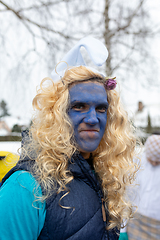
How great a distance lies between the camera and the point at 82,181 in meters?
1.19

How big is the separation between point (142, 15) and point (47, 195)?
4327 millimetres

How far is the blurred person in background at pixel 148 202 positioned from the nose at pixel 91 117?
1.48 meters

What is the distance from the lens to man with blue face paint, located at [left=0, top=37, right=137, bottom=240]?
0.97 metres

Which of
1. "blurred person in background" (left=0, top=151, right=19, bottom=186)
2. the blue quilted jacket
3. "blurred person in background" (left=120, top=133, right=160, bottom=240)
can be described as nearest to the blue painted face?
the blue quilted jacket

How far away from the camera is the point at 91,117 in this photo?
3.96 feet

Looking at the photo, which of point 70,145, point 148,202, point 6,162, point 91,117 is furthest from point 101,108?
point 148,202

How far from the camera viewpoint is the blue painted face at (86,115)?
47.9 inches

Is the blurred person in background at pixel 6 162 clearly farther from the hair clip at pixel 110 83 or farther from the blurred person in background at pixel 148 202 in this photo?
the blurred person in background at pixel 148 202

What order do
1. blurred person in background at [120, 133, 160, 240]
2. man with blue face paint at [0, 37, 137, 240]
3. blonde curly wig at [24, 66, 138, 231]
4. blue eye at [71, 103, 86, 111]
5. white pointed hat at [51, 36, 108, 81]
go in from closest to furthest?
1. man with blue face paint at [0, 37, 137, 240]
2. blonde curly wig at [24, 66, 138, 231]
3. blue eye at [71, 103, 86, 111]
4. white pointed hat at [51, 36, 108, 81]
5. blurred person in background at [120, 133, 160, 240]

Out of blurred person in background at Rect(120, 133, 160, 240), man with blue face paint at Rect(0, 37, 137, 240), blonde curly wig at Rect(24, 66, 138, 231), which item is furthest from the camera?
blurred person in background at Rect(120, 133, 160, 240)

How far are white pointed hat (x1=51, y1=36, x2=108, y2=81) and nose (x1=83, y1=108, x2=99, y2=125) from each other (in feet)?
1.14

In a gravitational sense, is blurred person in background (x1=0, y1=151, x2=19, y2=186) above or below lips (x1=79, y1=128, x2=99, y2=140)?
below

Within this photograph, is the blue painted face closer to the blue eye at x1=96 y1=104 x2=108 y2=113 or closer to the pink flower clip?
the blue eye at x1=96 y1=104 x2=108 y2=113

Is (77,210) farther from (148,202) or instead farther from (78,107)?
(148,202)
